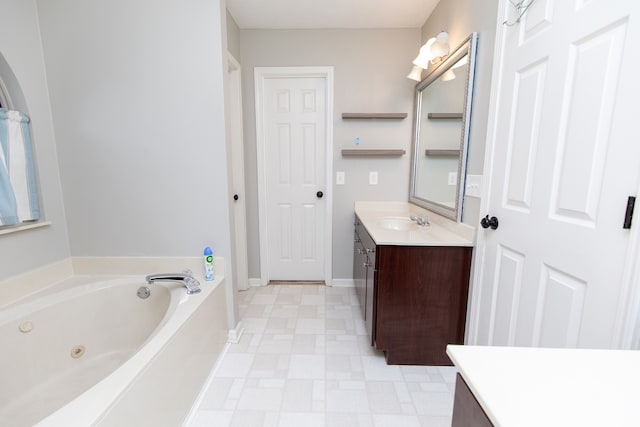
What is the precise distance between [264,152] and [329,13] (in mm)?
1283

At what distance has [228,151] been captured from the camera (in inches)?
71.0

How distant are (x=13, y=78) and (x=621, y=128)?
2667mm

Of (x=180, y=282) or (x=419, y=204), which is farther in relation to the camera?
(x=419, y=204)

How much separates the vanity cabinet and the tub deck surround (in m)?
1.01

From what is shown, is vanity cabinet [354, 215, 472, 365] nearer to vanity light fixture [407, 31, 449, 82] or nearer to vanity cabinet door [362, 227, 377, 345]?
vanity cabinet door [362, 227, 377, 345]

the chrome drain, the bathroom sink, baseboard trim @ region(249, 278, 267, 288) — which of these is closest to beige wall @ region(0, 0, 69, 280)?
the chrome drain

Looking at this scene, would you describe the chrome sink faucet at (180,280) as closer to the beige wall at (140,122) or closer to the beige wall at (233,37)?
the beige wall at (140,122)

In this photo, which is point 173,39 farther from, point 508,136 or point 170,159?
point 508,136

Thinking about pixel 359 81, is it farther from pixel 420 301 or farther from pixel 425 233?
pixel 420 301

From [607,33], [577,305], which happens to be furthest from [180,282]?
[607,33]

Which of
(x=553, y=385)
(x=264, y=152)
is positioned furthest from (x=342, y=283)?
(x=553, y=385)

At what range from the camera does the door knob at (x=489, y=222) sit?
137cm

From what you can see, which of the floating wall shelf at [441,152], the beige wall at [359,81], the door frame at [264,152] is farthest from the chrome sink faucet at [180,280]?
the floating wall shelf at [441,152]

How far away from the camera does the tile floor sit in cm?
135
